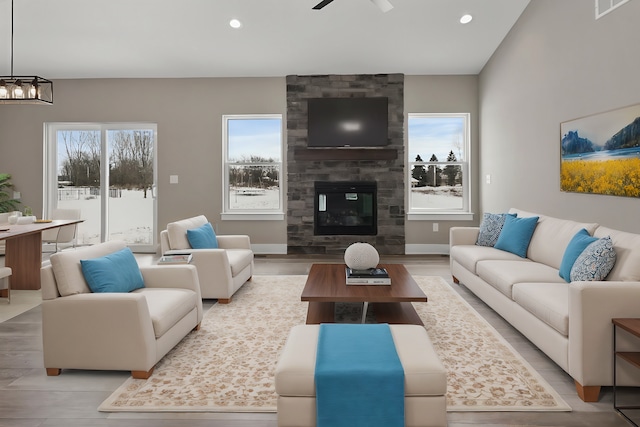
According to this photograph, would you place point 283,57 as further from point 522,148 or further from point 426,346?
point 426,346

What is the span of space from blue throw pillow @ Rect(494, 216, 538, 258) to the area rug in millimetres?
897

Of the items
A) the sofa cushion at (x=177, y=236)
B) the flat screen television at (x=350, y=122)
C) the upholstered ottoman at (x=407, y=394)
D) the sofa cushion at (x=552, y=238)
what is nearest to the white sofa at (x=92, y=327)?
the upholstered ottoman at (x=407, y=394)

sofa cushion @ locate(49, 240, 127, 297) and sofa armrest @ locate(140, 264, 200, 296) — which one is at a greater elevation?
sofa cushion @ locate(49, 240, 127, 297)

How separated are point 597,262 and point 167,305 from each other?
2822 mm

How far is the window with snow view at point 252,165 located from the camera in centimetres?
740

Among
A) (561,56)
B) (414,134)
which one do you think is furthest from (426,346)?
(414,134)

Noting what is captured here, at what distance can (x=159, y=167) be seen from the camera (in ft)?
24.1

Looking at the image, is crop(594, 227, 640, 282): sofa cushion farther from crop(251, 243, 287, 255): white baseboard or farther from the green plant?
the green plant

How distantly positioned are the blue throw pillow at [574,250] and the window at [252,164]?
465 centimetres

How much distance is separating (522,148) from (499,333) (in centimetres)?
290

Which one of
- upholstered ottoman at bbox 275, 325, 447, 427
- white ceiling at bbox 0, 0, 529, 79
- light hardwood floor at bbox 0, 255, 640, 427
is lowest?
light hardwood floor at bbox 0, 255, 640, 427

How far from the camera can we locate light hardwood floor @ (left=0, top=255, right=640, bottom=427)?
223 centimetres

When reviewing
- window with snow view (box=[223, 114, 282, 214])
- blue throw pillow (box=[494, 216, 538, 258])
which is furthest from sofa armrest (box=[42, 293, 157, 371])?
window with snow view (box=[223, 114, 282, 214])

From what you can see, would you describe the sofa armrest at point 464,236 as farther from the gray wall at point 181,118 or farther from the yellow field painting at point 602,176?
the gray wall at point 181,118
